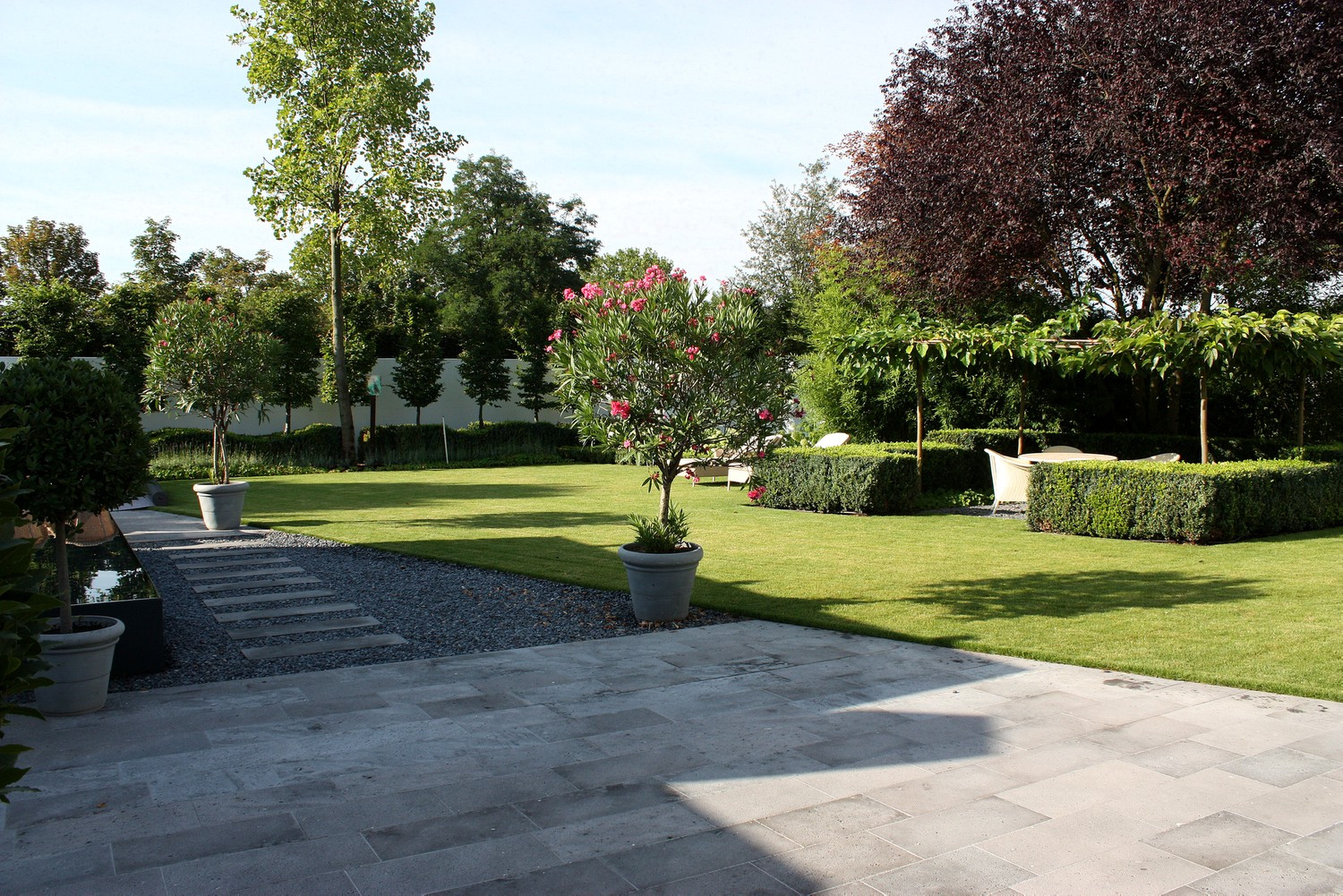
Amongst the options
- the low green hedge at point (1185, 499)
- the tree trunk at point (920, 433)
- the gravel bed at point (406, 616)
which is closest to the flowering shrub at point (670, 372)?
the gravel bed at point (406, 616)

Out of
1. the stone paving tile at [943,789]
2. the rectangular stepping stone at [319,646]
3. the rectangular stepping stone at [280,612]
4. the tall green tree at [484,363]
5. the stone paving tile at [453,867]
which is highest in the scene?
the tall green tree at [484,363]

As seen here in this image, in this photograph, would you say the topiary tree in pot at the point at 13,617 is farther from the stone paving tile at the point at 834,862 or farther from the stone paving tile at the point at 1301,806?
the stone paving tile at the point at 1301,806

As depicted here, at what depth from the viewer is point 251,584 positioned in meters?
7.57

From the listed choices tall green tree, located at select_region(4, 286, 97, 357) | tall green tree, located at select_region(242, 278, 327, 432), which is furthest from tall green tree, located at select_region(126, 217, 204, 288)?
tall green tree, located at select_region(4, 286, 97, 357)

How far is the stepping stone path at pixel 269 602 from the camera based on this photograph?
578cm

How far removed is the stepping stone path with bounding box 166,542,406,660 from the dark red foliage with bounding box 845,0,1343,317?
38.0ft

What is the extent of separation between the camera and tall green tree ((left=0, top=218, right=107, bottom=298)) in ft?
101

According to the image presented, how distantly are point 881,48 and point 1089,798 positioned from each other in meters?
16.2

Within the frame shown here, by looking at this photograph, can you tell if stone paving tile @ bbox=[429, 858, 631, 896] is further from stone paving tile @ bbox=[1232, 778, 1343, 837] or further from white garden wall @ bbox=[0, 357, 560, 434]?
white garden wall @ bbox=[0, 357, 560, 434]

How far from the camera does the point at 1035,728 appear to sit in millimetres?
4004

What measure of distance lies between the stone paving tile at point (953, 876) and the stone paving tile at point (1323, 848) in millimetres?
917

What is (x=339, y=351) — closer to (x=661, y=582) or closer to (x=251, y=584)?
(x=251, y=584)

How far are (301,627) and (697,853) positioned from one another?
14.0ft

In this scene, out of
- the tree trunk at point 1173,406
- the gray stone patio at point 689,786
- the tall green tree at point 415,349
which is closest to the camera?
the gray stone patio at point 689,786
